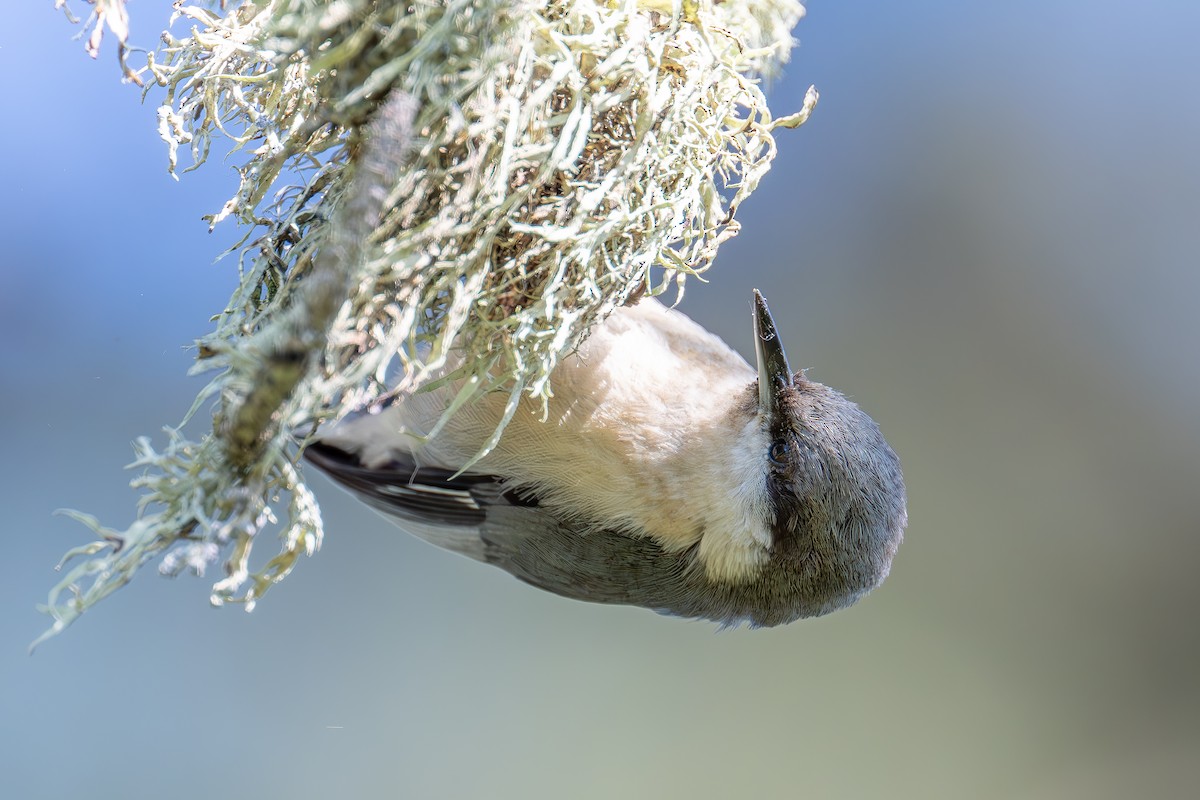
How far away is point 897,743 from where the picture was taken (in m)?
2.21

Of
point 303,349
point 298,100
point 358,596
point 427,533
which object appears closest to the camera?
point 303,349

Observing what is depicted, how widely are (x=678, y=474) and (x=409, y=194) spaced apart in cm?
59

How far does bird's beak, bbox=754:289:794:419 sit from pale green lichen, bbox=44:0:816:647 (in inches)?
10.2

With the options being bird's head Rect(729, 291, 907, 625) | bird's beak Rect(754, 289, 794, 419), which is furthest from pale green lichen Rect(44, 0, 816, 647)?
bird's head Rect(729, 291, 907, 625)

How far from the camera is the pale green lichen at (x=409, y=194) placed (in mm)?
532

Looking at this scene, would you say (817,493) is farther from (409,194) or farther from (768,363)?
(409,194)

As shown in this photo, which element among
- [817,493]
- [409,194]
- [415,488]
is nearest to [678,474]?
[817,493]

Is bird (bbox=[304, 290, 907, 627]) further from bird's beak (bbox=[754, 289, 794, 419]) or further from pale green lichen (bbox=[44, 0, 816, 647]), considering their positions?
pale green lichen (bbox=[44, 0, 816, 647])

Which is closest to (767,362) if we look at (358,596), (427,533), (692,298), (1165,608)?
(427,533)

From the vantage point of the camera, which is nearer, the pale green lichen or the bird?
the pale green lichen

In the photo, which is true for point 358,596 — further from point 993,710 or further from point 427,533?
point 993,710

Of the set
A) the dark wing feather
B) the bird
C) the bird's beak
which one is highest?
the bird's beak

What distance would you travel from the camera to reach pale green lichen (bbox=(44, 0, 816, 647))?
0.53m

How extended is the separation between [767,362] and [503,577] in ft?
3.90
